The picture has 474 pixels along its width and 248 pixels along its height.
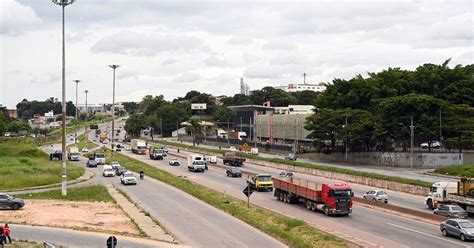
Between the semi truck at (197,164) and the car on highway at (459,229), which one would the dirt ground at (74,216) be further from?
the semi truck at (197,164)

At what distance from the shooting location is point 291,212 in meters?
46.7

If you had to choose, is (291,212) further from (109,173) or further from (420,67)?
(420,67)

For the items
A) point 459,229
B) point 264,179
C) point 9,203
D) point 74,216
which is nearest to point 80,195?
point 9,203

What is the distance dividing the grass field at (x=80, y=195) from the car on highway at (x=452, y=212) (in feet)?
87.3

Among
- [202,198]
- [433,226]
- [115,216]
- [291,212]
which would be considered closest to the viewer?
[433,226]

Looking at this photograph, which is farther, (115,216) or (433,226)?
(115,216)

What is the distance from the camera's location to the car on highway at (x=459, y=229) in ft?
111

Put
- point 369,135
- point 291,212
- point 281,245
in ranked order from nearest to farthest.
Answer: point 281,245
point 291,212
point 369,135

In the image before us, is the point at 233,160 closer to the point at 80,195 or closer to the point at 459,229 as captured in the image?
the point at 80,195

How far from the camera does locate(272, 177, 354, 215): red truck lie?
4406cm

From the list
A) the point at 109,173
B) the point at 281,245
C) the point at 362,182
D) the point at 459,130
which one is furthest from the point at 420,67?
the point at 281,245

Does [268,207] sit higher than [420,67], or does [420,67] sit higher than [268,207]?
[420,67]

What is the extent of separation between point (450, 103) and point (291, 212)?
57.1 meters

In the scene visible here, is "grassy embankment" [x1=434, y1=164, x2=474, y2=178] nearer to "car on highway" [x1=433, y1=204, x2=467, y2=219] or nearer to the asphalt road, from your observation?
the asphalt road
